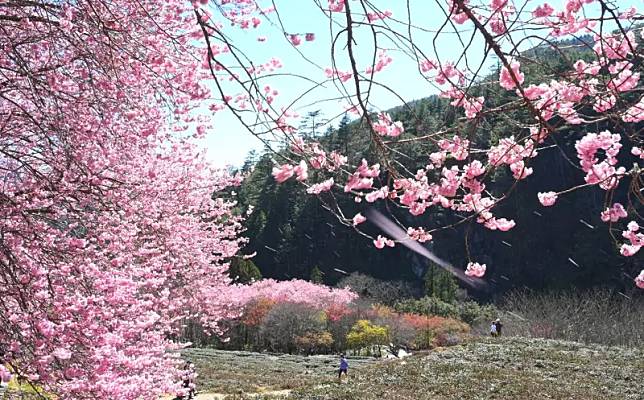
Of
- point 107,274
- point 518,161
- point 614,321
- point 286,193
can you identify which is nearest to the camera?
point 518,161

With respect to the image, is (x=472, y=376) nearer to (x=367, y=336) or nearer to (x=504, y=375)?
(x=504, y=375)

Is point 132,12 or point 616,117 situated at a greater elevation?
point 132,12

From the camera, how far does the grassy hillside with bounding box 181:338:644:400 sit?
12.8 meters

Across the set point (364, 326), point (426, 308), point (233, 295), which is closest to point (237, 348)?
point (233, 295)

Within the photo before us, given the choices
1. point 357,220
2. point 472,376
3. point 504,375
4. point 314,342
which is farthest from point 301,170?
point 314,342

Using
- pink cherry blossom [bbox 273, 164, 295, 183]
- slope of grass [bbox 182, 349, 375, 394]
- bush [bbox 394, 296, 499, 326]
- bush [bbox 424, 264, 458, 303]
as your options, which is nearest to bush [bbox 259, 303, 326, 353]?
slope of grass [bbox 182, 349, 375, 394]

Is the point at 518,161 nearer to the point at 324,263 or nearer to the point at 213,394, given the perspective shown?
the point at 213,394

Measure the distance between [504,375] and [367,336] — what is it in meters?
12.7

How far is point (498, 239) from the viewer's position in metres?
43.8

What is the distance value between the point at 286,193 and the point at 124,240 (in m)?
49.0

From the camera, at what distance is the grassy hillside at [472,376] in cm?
1278

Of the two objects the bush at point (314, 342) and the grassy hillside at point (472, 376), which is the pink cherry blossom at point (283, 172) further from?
the bush at point (314, 342)

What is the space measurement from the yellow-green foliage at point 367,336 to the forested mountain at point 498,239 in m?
6.57

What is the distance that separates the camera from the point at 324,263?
50094mm
